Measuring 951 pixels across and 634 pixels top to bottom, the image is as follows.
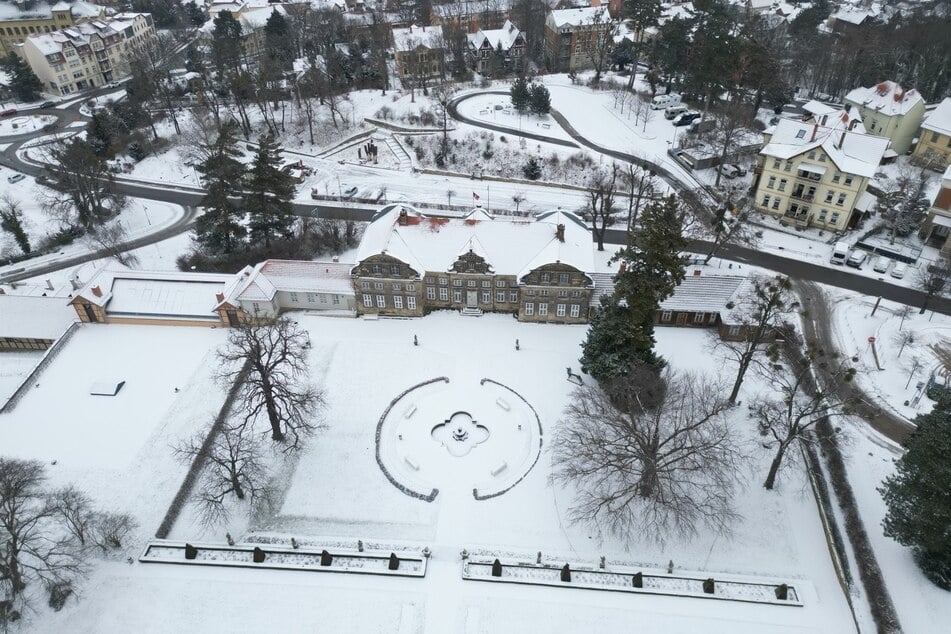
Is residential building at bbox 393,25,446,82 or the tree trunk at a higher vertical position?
residential building at bbox 393,25,446,82

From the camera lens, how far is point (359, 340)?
54.6 metres

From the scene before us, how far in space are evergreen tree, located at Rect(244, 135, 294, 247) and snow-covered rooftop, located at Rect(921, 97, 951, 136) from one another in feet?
255

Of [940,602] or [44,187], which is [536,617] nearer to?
[940,602]

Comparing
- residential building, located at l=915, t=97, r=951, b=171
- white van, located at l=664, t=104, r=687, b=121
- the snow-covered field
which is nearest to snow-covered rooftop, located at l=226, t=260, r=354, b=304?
the snow-covered field

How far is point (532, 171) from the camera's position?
79.9 meters

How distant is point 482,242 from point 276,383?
2328cm

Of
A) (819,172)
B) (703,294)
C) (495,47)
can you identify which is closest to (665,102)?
(495,47)

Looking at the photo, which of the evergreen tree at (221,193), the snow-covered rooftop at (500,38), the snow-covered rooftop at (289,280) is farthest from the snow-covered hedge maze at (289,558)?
the snow-covered rooftop at (500,38)

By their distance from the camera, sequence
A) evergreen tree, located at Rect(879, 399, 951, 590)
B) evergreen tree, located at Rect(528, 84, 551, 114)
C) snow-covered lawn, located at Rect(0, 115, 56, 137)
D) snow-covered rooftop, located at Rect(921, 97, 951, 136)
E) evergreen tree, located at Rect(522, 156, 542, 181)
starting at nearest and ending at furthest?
1. evergreen tree, located at Rect(879, 399, 951, 590)
2. snow-covered rooftop, located at Rect(921, 97, 951, 136)
3. evergreen tree, located at Rect(522, 156, 542, 181)
4. evergreen tree, located at Rect(528, 84, 551, 114)
5. snow-covered lawn, located at Rect(0, 115, 56, 137)

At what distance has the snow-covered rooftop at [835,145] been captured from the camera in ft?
212

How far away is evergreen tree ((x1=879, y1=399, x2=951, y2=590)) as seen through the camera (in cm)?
3259

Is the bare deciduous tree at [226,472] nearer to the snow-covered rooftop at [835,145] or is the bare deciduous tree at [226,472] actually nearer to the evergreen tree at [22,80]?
the snow-covered rooftop at [835,145]

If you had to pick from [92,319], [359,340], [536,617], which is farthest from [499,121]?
[536,617]

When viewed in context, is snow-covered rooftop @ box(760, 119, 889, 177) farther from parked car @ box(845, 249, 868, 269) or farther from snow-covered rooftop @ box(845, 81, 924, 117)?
snow-covered rooftop @ box(845, 81, 924, 117)
